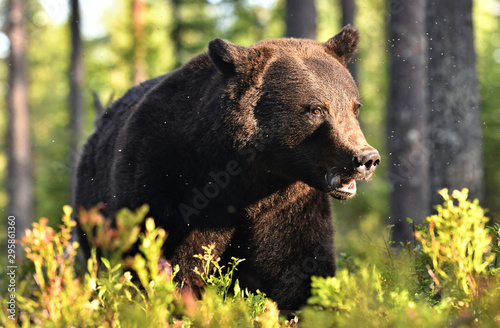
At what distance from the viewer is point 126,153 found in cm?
455

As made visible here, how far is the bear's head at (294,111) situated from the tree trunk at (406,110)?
6708 millimetres

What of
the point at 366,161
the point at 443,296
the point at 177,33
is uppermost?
the point at 177,33

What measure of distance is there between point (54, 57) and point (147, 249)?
35.8 metres

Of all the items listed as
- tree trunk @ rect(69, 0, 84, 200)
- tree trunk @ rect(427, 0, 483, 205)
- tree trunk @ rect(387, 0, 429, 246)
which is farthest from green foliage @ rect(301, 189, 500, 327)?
tree trunk @ rect(69, 0, 84, 200)

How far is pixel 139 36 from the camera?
2622 cm

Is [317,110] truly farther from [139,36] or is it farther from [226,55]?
[139,36]

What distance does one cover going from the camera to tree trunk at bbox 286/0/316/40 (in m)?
11.3

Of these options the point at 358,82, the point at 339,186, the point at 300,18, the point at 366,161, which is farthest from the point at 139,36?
the point at 366,161

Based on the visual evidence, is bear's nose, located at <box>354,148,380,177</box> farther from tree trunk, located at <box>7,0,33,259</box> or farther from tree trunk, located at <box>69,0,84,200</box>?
tree trunk, located at <box>7,0,33,259</box>

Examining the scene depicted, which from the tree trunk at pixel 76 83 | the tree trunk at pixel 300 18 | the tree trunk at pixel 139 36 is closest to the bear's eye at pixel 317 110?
the tree trunk at pixel 300 18

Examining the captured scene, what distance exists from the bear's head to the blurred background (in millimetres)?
1186

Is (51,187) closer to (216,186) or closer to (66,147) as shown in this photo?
(66,147)

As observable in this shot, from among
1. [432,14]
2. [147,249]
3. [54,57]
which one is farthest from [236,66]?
[54,57]

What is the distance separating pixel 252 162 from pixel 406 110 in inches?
291
